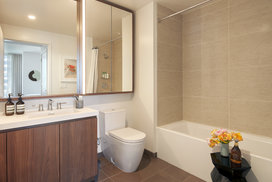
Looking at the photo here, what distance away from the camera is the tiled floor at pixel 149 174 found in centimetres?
193

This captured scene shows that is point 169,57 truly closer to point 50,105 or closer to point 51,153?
point 50,105

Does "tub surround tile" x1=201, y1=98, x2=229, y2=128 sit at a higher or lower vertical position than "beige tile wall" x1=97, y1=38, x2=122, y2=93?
lower

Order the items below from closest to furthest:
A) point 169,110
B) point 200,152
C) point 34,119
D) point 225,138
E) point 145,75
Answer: point 34,119, point 225,138, point 200,152, point 145,75, point 169,110

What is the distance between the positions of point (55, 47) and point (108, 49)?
0.75 meters

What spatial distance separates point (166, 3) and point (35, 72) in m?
2.14

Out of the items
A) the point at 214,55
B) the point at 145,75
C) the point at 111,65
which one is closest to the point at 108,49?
the point at 111,65

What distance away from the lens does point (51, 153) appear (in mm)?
1518

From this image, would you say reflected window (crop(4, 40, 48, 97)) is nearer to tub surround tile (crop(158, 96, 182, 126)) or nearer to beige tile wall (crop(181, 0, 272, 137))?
tub surround tile (crop(158, 96, 182, 126))

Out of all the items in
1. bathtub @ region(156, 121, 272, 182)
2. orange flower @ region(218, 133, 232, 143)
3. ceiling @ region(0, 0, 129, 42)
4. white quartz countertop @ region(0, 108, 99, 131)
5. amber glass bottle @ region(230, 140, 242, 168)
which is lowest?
bathtub @ region(156, 121, 272, 182)

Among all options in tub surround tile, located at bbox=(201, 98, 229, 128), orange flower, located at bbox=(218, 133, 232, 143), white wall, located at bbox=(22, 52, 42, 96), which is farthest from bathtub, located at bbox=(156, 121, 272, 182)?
white wall, located at bbox=(22, 52, 42, 96)

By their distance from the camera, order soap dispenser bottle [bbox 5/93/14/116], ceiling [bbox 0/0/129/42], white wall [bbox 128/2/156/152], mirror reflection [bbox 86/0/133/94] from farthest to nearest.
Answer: white wall [bbox 128/2/156/152]
mirror reflection [bbox 86/0/133/94]
ceiling [bbox 0/0/129/42]
soap dispenser bottle [bbox 5/93/14/116]

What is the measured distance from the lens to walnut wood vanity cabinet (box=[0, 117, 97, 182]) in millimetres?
1334

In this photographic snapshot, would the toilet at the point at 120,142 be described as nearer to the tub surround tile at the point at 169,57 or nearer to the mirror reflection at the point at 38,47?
the mirror reflection at the point at 38,47

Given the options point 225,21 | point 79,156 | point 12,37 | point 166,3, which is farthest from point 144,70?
point 12,37
